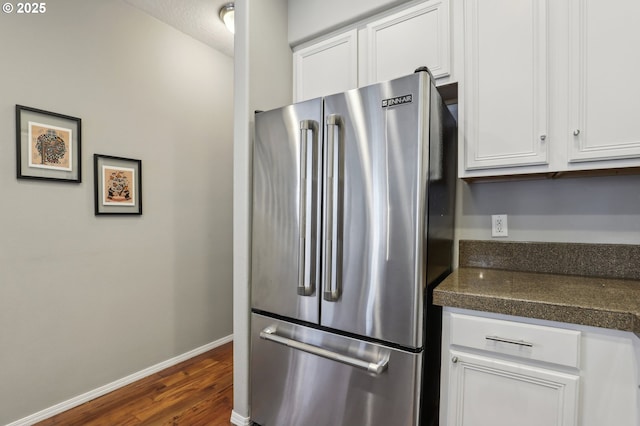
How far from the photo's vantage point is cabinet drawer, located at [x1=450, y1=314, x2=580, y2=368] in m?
1.00

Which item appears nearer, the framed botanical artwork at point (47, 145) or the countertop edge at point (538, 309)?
the countertop edge at point (538, 309)

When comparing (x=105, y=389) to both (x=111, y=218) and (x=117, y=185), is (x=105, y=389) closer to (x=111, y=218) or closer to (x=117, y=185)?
(x=111, y=218)

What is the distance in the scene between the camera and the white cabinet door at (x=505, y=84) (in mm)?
1356

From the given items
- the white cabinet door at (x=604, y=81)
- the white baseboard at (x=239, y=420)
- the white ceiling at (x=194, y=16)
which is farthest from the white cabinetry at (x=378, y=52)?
the white baseboard at (x=239, y=420)

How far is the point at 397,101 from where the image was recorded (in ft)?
4.11

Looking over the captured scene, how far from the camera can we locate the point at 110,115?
2.18 meters

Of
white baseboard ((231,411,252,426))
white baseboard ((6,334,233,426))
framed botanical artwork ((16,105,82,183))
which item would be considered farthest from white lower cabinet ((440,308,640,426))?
framed botanical artwork ((16,105,82,183))

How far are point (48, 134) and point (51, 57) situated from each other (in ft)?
1.54

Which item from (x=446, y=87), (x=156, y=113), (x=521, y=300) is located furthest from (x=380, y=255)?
(x=156, y=113)

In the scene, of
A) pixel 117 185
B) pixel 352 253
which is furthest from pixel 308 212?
pixel 117 185

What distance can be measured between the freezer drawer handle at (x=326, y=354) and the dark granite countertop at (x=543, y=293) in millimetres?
344

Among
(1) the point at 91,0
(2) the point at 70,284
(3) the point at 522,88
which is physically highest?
(1) the point at 91,0

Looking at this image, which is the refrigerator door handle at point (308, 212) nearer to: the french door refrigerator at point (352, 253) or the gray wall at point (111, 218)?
the french door refrigerator at point (352, 253)

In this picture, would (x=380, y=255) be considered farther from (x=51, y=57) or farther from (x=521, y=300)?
(x=51, y=57)
